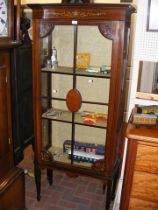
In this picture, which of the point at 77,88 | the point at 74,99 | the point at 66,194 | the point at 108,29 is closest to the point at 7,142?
the point at 74,99

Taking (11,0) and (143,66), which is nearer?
(11,0)

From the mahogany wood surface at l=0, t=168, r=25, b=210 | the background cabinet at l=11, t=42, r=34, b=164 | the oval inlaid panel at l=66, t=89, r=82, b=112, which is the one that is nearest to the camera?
the mahogany wood surface at l=0, t=168, r=25, b=210

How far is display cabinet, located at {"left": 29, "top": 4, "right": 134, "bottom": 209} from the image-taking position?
1694 mm

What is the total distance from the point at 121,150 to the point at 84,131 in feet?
1.25

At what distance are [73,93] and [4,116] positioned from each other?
70 centimetres

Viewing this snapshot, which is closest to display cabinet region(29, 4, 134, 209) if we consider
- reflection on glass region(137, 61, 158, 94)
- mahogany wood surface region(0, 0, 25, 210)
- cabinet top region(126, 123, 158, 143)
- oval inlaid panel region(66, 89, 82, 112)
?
oval inlaid panel region(66, 89, 82, 112)

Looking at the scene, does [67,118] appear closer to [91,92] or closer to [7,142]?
[91,92]

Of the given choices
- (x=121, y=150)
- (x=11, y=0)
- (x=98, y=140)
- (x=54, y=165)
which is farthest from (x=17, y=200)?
(x=11, y=0)

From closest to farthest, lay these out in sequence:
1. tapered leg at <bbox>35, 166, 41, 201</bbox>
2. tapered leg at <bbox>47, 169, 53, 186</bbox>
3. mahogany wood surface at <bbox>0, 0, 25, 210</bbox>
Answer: mahogany wood surface at <bbox>0, 0, 25, 210</bbox>
tapered leg at <bbox>35, 166, 41, 201</bbox>
tapered leg at <bbox>47, 169, 53, 186</bbox>

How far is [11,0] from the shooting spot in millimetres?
1258

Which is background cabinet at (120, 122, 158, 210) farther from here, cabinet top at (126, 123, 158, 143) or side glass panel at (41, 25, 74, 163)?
side glass panel at (41, 25, 74, 163)

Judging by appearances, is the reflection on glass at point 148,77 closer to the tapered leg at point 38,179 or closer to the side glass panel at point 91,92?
the side glass panel at point 91,92

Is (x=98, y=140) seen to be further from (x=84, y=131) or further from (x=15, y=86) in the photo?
(x=15, y=86)

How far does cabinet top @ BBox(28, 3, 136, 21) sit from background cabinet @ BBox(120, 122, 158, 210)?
0.74 m
